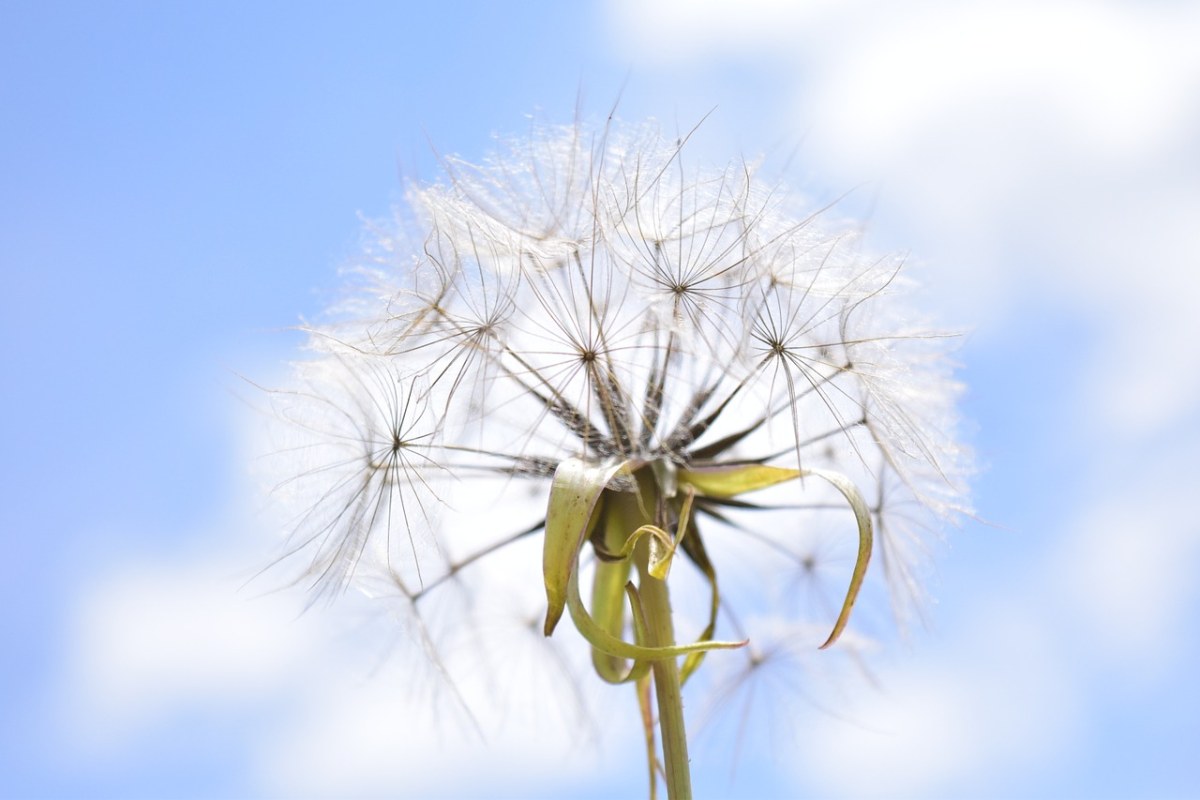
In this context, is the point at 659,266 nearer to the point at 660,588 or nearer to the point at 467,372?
the point at 467,372

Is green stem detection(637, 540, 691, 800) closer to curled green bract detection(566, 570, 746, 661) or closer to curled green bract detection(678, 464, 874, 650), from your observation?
curled green bract detection(566, 570, 746, 661)

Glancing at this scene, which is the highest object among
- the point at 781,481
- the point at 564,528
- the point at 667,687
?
the point at 781,481

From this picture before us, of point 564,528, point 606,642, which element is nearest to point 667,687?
point 606,642

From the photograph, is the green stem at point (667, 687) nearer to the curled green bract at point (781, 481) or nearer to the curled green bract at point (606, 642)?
the curled green bract at point (606, 642)

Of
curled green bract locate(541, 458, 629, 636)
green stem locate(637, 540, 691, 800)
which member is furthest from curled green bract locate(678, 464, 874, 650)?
curled green bract locate(541, 458, 629, 636)

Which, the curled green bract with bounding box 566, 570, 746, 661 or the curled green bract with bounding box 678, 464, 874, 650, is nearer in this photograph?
the curled green bract with bounding box 566, 570, 746, 661

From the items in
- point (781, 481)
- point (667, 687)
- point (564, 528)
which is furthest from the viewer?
point (781, 481)

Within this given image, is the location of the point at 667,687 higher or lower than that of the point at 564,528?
lower

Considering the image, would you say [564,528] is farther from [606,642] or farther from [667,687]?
[667,687]

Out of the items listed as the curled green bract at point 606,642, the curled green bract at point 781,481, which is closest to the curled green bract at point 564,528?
the curled green bract at point 606,642
